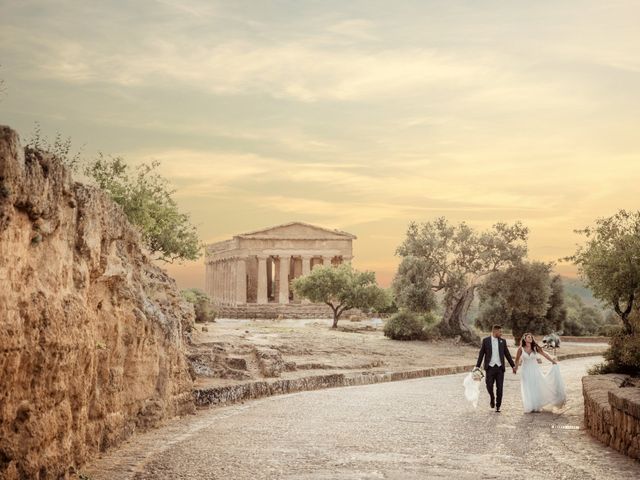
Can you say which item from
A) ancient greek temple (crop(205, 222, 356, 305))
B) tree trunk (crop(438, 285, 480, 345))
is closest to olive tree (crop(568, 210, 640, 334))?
tree trunk (crop(438, 285, 480, 345))

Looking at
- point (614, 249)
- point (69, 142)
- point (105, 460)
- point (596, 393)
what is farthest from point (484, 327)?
point (105, 460)

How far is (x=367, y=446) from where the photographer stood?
11.7 m

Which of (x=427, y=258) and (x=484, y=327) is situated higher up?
(x=427, y=258)

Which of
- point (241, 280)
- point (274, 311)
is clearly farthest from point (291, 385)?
point (241, 280)

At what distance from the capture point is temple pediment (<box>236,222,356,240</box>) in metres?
103

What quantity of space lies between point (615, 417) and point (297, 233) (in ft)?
303

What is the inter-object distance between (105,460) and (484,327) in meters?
53.5

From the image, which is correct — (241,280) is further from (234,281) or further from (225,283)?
(225,283)

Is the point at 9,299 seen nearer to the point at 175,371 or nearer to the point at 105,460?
the point at 105,460

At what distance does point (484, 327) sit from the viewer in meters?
62.1

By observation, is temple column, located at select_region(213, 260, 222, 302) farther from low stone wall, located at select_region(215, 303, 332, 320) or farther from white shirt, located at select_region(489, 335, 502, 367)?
white shirt, located at select_region(489, 335, 502, 367)

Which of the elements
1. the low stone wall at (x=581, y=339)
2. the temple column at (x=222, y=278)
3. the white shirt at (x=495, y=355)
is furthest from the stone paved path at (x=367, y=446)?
the temple column at (x=222, y=278)

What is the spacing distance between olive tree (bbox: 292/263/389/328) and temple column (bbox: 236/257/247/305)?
4129 cm

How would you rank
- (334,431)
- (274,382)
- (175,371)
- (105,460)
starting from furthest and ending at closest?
(274,382), (175,371), (334,431), (105,460)
